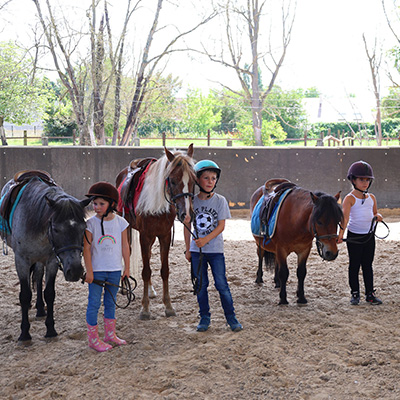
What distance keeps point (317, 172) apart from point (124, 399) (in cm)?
846

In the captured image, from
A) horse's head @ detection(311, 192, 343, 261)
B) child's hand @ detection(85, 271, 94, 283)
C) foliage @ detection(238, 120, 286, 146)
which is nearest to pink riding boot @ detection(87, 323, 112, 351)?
child's hand @ detection(85, 271, 94, 283)

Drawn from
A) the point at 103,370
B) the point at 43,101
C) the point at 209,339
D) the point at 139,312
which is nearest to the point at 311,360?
the point at 209,339

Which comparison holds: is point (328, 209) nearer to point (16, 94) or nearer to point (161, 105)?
point (16, 94)

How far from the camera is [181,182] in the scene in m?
3.94

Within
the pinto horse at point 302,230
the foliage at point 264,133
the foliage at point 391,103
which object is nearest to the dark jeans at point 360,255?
the pinto horse at point 302,230

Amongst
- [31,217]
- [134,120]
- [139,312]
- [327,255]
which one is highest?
[134,120]

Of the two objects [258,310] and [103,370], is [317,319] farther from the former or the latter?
[103,370]

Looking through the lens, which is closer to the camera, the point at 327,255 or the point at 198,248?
the point at 198,248

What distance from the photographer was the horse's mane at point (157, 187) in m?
4.05

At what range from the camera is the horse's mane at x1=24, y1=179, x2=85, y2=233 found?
344 centimetres

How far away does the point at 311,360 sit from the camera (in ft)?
10.9

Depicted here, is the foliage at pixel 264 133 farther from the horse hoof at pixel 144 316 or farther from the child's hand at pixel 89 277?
the child's hand at pixel 89 277

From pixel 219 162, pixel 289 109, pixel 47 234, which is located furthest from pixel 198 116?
pixel 47 234

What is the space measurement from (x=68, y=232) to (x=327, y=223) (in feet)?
7.13
